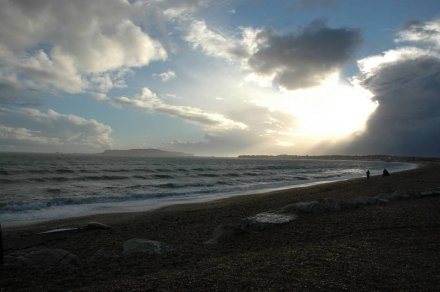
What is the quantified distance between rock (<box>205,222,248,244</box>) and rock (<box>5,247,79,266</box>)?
150 inches

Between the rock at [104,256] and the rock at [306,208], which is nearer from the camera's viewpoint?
the rock at [104,256]

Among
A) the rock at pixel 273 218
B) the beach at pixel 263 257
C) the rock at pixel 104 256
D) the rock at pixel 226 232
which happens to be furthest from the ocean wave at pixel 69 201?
the rock at pixel 273 218

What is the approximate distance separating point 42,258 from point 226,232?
5042 millimetres

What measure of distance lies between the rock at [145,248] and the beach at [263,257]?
144 mm

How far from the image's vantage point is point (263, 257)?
7.35 meters

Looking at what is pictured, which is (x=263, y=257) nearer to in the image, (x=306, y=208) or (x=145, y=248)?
(x=145, y=248)

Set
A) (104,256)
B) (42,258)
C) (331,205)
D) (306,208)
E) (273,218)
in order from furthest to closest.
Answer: (331,205) < (306,208) < (273,218) < (104,256) < (42,258)

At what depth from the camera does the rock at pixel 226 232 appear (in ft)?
32.5

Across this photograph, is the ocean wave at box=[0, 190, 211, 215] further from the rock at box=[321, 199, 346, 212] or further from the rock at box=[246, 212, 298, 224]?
the rock at box=[321, 199, 346, 212]

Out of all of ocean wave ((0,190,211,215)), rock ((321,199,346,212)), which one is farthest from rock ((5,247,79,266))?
ocean wave ((0,190,211,215))

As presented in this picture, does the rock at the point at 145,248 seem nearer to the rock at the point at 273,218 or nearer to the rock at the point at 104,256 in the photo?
the rock at the point at 104,256

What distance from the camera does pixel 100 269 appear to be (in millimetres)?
7484

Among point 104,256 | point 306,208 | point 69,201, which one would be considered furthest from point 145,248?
point 69,201

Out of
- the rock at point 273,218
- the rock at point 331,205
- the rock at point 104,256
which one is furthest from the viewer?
the rock at point 331,205
